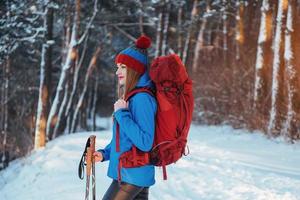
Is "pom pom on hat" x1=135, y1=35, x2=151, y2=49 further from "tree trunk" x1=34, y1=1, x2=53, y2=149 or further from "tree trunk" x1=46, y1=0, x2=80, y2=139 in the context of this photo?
"tree trunk" x1=46, y1=0, x2=80, y2=139

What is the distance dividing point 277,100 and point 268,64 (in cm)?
268

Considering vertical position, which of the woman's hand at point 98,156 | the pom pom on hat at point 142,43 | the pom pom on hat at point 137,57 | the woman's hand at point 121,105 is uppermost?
the pom pom on hat at point 142,43

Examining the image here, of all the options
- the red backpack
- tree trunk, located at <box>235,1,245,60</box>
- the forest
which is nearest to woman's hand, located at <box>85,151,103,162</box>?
the red backpack

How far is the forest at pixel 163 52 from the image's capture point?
13.8 meters

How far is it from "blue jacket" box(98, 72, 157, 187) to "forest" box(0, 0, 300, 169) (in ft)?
31.4

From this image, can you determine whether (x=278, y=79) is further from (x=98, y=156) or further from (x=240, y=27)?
(x=98, y=156)

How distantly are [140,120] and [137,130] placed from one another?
0.08 m

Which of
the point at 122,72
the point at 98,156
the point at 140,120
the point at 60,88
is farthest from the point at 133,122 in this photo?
the point at 60,88

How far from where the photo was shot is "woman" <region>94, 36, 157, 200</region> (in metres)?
3.46

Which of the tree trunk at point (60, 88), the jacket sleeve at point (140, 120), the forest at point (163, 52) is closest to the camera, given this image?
the jacket sleeve at point (140, 120)

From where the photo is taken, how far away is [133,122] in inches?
136

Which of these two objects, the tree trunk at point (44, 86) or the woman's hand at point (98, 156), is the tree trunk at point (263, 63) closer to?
the tree trunk at point (44, 86)

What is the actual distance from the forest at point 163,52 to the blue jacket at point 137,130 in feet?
31.4

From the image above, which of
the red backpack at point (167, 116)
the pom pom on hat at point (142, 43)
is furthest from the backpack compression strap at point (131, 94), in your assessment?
the pom pom on hat at point (142, 43)
